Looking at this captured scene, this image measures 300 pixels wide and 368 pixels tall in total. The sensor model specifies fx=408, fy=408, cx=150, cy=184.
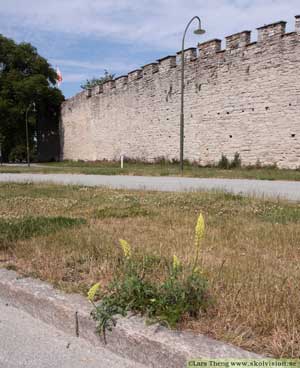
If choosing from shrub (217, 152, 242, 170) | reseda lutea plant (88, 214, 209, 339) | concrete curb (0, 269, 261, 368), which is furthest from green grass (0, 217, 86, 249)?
shrub (217, 152, 242, 170)

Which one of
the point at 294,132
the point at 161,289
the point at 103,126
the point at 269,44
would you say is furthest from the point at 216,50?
the point at 161,289

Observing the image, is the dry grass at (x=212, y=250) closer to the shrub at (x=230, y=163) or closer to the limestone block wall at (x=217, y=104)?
the limestone block wall at (x=217, y=104)

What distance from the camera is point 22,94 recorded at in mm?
38719

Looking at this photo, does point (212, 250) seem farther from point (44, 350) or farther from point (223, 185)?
point (223, 185)

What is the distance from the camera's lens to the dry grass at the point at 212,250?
2406mm

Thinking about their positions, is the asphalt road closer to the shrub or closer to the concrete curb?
the concrete curb

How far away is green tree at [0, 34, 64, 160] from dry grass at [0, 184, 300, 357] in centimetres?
3360

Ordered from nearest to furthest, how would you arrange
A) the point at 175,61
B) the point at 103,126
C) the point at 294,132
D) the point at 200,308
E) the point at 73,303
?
the point at 200,308 < the point at 73,303 < the point at 294,132 < the point at 175,61 < the point at 103,126

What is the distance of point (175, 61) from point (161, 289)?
23593 millimetres

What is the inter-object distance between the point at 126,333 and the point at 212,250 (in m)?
1.84

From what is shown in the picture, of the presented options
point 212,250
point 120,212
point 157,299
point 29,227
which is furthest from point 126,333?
point 120,212

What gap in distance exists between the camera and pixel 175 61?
24.8 m

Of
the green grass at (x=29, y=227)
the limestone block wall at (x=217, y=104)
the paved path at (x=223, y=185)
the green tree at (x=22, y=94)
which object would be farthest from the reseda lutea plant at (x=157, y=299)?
the green tree at (x=22, y=94)

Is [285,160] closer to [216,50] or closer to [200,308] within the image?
[216,50]
